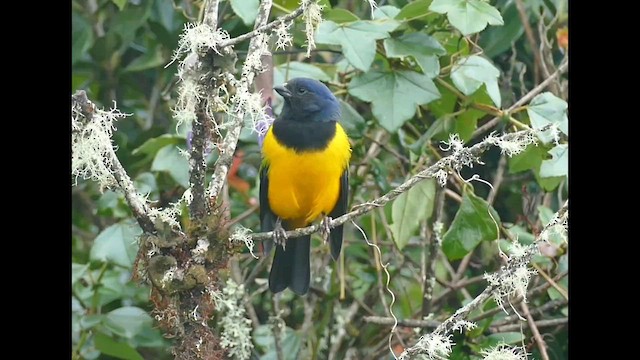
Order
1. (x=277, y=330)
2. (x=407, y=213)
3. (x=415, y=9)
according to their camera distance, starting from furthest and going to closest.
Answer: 1. (x=277, y=330)
2. (x=407, y=213)
3. (x=415, y=9)

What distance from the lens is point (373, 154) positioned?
2.76 m

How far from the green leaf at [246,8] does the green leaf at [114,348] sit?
87cm

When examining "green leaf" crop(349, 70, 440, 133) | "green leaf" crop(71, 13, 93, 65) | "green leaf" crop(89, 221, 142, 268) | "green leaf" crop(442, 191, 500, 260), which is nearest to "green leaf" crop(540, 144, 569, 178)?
"green leaf" crop(442, 191, 500, 260)

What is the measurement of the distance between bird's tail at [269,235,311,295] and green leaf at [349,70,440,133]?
0.38m

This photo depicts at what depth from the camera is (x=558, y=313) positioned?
264 centimetres

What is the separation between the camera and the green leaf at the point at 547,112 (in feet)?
7.41

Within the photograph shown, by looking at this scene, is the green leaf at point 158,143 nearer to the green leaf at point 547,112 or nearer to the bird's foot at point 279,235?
the bird's foot at point 279,235

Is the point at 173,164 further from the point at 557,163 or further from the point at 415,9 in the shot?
the point at 557,163

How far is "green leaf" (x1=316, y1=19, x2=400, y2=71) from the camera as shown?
2.16m

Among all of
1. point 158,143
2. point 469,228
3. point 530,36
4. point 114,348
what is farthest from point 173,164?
point 530,36

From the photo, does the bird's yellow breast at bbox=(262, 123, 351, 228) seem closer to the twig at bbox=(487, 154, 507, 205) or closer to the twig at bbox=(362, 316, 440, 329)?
the twig at bbox=(362, 316, 440, 329)

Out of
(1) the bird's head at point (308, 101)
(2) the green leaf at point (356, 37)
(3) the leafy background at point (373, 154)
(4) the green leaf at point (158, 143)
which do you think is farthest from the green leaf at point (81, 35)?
(2) the green leaf at point (356, 37)

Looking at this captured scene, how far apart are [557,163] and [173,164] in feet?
2.96
